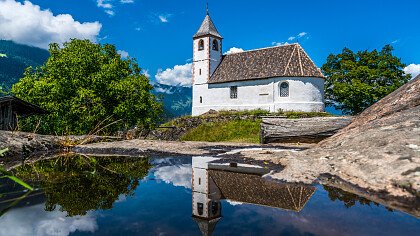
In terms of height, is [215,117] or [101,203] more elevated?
[215,117]

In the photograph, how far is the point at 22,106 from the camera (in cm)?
1491

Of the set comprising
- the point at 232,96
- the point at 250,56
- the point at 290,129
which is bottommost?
the point at 290,129

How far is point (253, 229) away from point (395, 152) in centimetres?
266

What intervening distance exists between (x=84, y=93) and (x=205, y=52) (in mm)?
21303

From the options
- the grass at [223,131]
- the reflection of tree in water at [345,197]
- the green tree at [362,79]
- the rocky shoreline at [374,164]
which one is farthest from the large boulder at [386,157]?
the green tree at [362,79]

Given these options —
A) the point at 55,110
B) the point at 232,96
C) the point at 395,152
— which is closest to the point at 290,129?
the point at 395,152

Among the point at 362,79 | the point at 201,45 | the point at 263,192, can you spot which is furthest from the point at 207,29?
the point at 263,192

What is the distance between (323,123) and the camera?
410 inches

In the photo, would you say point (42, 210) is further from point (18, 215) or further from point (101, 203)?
point (101, 203)

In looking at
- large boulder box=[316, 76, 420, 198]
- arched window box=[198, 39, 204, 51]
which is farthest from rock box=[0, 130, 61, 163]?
arched window box=[198, 39, 204, 51]

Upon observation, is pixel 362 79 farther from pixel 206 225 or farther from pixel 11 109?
pixel 206 225

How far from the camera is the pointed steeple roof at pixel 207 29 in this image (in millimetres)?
36175

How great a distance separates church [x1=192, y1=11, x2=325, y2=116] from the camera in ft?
101

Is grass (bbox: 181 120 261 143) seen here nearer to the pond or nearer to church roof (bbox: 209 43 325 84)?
church roof (bbox: 209 43 325 84)
